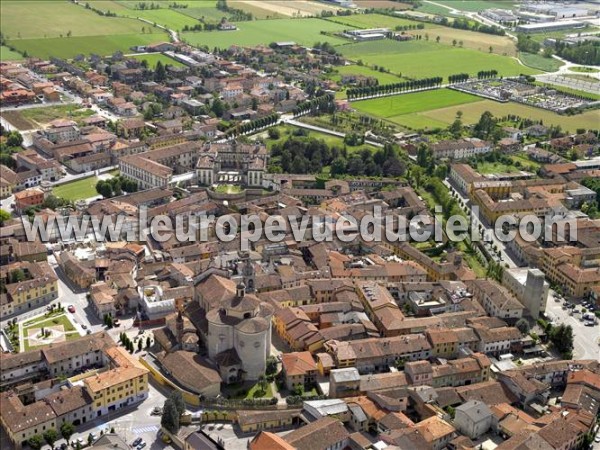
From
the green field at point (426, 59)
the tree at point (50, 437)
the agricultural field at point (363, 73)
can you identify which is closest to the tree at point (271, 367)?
the tree at point (50, 437)

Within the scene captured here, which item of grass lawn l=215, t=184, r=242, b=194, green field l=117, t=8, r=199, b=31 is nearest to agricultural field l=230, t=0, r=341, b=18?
green field l=117, t=8, r=199, b=31

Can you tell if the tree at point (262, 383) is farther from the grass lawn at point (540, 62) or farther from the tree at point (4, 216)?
the grass lawn at point (540, 62)

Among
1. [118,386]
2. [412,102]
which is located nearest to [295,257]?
[118,386]

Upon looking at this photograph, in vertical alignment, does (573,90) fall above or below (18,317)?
above

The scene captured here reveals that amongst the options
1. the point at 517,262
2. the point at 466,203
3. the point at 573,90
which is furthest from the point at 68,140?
the point at 573,90

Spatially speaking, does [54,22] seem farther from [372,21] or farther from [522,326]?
[522,326]

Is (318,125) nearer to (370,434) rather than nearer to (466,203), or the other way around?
(466,203)

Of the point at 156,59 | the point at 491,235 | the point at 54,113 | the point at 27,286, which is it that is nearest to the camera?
the point at 27,286
